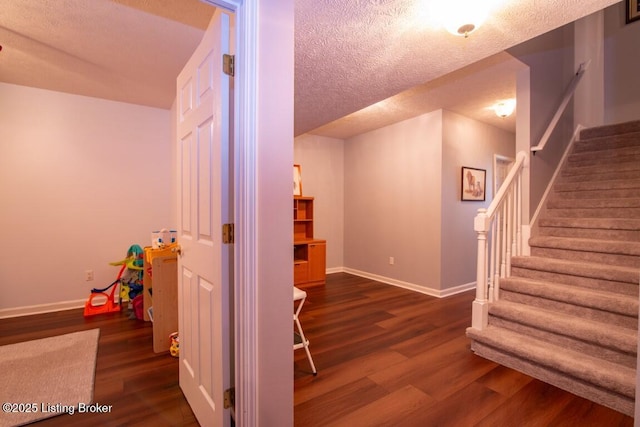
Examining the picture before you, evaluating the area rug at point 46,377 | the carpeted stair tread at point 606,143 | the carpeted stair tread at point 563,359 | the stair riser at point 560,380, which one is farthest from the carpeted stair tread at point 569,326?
the area rug at point 46,377

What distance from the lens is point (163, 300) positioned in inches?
93.4

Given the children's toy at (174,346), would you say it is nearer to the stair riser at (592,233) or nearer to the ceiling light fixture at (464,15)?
the ceiling light fixture at (464,15)

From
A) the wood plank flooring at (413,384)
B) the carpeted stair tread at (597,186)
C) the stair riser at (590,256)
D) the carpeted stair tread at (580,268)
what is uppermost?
the carpeted stair tread at (597,186)

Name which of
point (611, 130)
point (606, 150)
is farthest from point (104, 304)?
point (611, 130)

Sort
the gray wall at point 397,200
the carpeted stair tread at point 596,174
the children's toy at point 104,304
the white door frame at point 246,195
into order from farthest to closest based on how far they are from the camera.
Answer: the gray wall at point 397,200 → the children's toy at point 104,304 → the carpeted stair tread at point 596,174 → the white door frame at point 246,195

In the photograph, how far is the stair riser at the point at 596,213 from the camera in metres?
2.60

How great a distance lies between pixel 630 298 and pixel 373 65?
2528mm

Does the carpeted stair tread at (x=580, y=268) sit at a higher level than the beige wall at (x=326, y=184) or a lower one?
lower

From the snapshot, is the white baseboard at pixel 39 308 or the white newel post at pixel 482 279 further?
the white baseboard at pixel 39 308

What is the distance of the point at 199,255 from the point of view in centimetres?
151

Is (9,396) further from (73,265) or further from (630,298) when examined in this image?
(630,298)

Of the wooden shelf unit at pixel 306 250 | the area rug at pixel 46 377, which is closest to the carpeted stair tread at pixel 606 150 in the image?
the wooden shelf unit at pixel 306 250

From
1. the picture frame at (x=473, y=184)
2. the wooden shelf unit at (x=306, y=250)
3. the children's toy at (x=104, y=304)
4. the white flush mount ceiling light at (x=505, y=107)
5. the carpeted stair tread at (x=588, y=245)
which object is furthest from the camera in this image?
the wooden shelf unit at (x=306, y=250)

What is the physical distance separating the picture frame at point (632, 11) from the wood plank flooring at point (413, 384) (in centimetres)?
486
